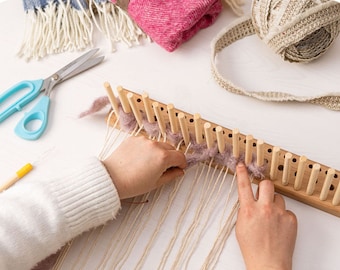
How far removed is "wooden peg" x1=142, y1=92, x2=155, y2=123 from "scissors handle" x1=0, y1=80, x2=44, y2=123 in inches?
9.2

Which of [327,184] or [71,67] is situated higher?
[71,67]

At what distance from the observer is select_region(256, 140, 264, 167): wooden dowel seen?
0.79 metres

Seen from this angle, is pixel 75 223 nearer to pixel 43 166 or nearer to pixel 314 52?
pixel 43 166

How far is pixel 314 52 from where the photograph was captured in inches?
38.1

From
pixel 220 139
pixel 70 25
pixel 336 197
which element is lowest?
pixel 336 197

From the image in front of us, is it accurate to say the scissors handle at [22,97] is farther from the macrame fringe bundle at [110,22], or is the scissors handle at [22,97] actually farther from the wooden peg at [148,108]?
the wooden peg at [148,108]

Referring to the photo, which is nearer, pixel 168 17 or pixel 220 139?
pixel 220 139

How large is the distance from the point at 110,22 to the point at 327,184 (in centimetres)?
58

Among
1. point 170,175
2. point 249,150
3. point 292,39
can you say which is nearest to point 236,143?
point 249,150

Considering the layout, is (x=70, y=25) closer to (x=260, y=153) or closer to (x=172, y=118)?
(x=172, y=118)

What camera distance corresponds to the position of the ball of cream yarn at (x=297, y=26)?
0.89 metres

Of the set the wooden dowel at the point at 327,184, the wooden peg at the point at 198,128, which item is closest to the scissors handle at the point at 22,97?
the wooden peg at the point at 198,128

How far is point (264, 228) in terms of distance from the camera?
78cm

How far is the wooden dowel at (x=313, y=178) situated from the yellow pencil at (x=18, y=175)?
476 mm
